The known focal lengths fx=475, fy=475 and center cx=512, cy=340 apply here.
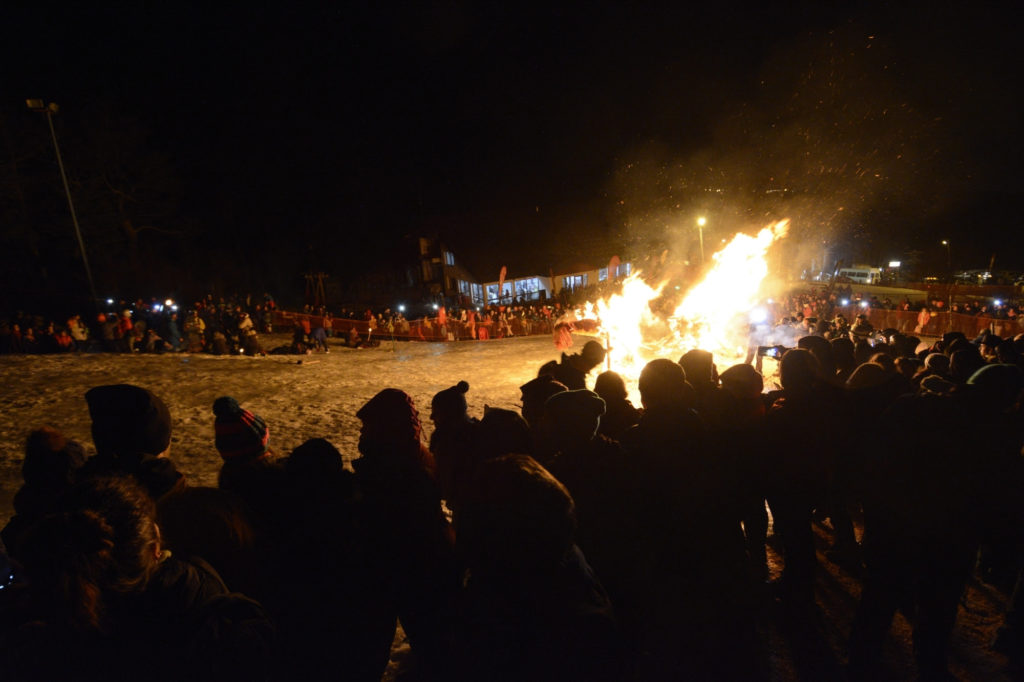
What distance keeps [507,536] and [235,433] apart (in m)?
2.77

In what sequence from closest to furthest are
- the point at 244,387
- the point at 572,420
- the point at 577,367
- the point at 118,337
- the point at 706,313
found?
the point at 572,420 → the point at 577,367 → the point at 244,387 → the point at 118,337 → the point at 706,313

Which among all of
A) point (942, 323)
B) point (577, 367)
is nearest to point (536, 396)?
point (577, 367)

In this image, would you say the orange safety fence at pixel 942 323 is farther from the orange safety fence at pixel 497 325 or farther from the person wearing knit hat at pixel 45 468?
the person wearing knit hat at pixel 45 468

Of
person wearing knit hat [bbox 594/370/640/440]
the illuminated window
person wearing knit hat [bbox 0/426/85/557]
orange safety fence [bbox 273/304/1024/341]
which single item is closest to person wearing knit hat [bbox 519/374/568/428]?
person wearing knit hat [bbox 594/370/640/440]

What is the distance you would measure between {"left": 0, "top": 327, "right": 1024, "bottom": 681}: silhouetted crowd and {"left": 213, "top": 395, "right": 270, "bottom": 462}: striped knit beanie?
0.02 m

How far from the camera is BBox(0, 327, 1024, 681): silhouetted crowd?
1.54m

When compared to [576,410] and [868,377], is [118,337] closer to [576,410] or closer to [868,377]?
[576,410]

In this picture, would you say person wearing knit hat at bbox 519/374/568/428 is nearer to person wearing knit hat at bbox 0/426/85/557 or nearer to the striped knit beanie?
the striped knit beanie

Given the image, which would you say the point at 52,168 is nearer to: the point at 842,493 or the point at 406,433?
the point at 406,433

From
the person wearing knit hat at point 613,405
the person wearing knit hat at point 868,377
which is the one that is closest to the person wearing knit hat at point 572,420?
the person wearing knit hat at point 613,405

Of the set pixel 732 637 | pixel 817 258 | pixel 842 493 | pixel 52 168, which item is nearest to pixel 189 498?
pixel 732 637

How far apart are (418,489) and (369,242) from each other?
48730 millimetres

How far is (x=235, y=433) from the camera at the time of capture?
3.54 m

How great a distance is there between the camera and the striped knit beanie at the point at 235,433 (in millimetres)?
3506
